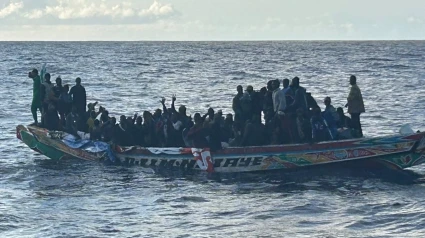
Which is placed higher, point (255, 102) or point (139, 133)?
point (255, 102)

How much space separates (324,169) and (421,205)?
11.2ft

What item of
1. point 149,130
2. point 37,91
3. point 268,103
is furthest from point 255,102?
point 37,91

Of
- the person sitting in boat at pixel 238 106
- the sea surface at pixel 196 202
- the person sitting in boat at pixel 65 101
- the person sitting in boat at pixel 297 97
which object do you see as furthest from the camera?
the person sitting in boat at pixel 65 101

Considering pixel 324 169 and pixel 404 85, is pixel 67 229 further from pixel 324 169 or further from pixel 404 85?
pixel 404 85

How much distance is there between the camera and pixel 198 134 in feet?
72.0

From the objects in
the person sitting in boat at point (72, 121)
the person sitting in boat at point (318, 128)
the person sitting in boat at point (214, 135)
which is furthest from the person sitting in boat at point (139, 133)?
the person sitting in boat at point (318, 128)

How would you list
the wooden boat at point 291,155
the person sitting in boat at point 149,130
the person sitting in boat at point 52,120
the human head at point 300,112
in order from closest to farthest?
1. the wooden boat at point 291,155
2. the human head at point 300,112
3. the person sitting in boat at point 149,130
4. the person sitting in boat at point 52,120

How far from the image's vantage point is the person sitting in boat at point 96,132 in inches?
948

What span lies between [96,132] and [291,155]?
5973mm

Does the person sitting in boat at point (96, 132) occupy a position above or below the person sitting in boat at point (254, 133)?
below

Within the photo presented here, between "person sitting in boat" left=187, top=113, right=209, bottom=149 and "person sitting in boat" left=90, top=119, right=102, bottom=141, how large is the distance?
3156mm

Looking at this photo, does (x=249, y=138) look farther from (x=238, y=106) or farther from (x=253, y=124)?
(x=238, y=106)

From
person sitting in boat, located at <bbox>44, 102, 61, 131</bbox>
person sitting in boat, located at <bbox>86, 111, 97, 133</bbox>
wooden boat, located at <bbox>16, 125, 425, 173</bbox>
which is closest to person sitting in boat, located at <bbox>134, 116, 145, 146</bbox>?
wooden boat, located at <bbox>16, 125, 425, 173</bbox>

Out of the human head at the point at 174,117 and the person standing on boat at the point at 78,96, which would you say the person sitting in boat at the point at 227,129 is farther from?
the person standing on boat at the point at 78,96
